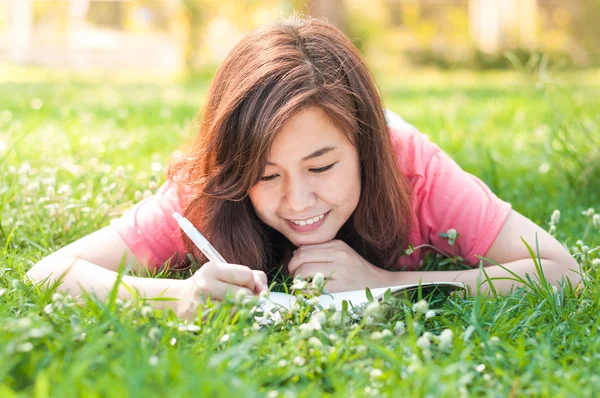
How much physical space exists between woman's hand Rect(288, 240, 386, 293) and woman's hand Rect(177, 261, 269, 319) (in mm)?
297

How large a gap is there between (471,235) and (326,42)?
0.78 m

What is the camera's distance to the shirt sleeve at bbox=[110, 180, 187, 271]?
2.39 metres

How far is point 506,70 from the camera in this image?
1412 cm

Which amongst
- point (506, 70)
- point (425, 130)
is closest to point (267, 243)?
point (425, 130)

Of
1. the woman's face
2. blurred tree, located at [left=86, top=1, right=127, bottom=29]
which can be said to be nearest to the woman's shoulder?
the woman's face

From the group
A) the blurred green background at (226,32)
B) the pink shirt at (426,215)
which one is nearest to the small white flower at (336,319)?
the pink shirt at (426,215)

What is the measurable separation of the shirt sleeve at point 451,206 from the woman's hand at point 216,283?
0.83m

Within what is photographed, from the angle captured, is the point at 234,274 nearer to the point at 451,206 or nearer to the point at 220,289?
the point at 220,289

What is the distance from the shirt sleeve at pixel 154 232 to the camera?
239cm

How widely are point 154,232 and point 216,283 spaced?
1.91ft

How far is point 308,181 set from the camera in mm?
2146

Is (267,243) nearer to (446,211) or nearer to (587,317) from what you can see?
(446,211)

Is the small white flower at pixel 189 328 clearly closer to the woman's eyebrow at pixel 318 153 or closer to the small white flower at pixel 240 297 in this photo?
the small white flower at pixel 240 297

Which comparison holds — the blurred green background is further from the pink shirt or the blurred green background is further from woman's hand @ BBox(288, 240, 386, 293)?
woman's hand @ BBox(288, 240, 386, 293)
